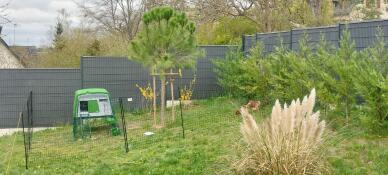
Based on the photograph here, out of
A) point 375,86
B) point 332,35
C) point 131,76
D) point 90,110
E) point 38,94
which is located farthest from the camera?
point 131,76

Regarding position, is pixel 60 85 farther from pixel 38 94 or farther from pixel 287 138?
pixel 287 138

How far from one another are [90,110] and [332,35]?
600cm

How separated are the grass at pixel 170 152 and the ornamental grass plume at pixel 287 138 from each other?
1.72 ft

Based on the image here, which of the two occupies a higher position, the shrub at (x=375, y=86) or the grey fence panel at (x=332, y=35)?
the grey fence panel at (x=332, y=35)

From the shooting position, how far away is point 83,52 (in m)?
22.8

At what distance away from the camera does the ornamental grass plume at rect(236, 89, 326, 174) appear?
4926 millimetres

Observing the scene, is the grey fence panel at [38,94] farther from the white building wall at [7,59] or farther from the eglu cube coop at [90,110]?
the white building wall at [7,59]

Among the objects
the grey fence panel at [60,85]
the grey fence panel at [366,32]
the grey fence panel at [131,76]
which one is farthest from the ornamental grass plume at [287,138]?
the grey fence panel at [60,85]

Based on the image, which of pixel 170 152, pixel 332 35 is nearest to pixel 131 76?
pixel 332 35

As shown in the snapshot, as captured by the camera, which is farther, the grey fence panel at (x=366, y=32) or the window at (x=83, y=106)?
the window at (x=83, y=106)

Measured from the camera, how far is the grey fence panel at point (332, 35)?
9.23 meters

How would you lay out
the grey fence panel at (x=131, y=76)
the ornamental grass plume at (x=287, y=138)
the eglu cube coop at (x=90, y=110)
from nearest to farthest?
1. the ornamental grass plume at (x=287, y=138)
2. the eglu cube coop at (x=90, y=110)
3. the grey fence panel at (x=131, y=76)

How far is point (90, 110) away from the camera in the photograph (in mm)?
11797

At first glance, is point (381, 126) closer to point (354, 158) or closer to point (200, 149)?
point (354, 158)
